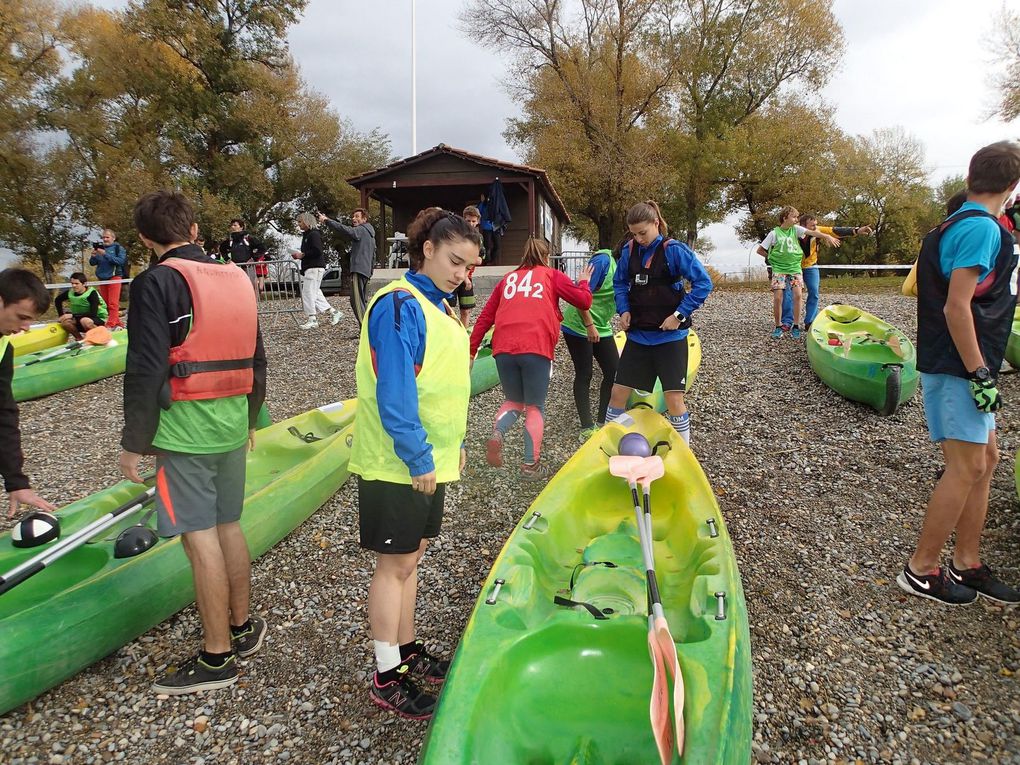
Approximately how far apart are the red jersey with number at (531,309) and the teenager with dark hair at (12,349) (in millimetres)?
2473

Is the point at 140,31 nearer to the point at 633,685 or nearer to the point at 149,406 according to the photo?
the point at 149,406

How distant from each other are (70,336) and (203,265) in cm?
813

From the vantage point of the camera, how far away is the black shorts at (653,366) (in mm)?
4234

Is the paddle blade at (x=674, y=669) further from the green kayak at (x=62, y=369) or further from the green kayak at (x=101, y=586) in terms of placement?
the green kayak at (x=62, y=369)

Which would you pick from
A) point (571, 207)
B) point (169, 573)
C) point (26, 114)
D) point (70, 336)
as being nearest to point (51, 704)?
point (169, 573)

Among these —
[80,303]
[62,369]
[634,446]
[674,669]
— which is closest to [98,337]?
[62,369]

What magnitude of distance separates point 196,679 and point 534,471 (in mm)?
2720

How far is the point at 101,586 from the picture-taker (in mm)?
2723

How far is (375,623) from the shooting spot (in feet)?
7.52

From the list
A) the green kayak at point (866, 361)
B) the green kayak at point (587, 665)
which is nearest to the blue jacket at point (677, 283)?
the green kayak at point (587, 665)

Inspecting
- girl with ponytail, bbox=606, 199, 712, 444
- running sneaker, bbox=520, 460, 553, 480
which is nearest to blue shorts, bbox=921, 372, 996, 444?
girl with ponytail, bbox=606, 199, 712, 444

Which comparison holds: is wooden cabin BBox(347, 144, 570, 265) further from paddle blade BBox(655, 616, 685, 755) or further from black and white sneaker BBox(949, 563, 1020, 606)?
paddle blade BBox(655, 616, 685, 755)

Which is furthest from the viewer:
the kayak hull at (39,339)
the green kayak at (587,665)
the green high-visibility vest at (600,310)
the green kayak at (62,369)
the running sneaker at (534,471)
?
the kayak hull at (39,339)

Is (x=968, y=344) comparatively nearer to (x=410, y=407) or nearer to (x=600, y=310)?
(x=410, y=407)
